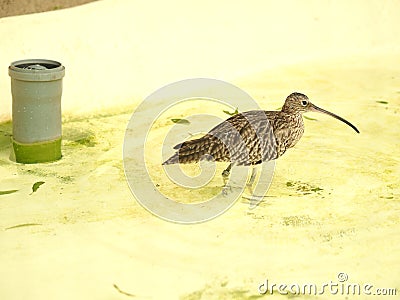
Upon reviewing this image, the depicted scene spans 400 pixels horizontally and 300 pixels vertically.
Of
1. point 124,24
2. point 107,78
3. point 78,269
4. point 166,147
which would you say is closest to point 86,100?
point 107,78

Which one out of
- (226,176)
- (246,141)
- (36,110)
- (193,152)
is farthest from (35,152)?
(246,141)

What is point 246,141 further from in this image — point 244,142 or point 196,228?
point 196,228

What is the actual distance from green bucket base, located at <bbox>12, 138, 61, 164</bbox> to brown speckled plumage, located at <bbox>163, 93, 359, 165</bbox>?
1.28 m

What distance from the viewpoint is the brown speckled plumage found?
582cm

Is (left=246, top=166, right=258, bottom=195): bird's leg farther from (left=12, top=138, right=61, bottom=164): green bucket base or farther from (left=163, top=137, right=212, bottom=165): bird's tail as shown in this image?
(left=12, top=138, right=61, bottom=164): green bucket base

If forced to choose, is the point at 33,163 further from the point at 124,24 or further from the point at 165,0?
the point at 165,0

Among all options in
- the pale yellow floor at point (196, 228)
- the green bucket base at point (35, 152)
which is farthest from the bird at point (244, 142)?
the green bucket base at point (35, 152)

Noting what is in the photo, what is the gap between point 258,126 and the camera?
5.89m

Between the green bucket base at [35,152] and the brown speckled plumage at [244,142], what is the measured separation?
1.28m

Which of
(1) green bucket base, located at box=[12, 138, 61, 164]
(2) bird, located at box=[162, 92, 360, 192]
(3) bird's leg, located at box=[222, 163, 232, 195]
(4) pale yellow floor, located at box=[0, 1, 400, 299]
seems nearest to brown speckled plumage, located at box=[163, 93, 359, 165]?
(2) bird, located at box=[162, 92, 360, 192]

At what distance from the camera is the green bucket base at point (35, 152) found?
21.3ft

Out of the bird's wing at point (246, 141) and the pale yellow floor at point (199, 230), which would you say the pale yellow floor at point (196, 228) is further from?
the bird's wing at point (246, 141)

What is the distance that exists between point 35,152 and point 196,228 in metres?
1.92

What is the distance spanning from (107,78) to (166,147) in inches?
67.4
